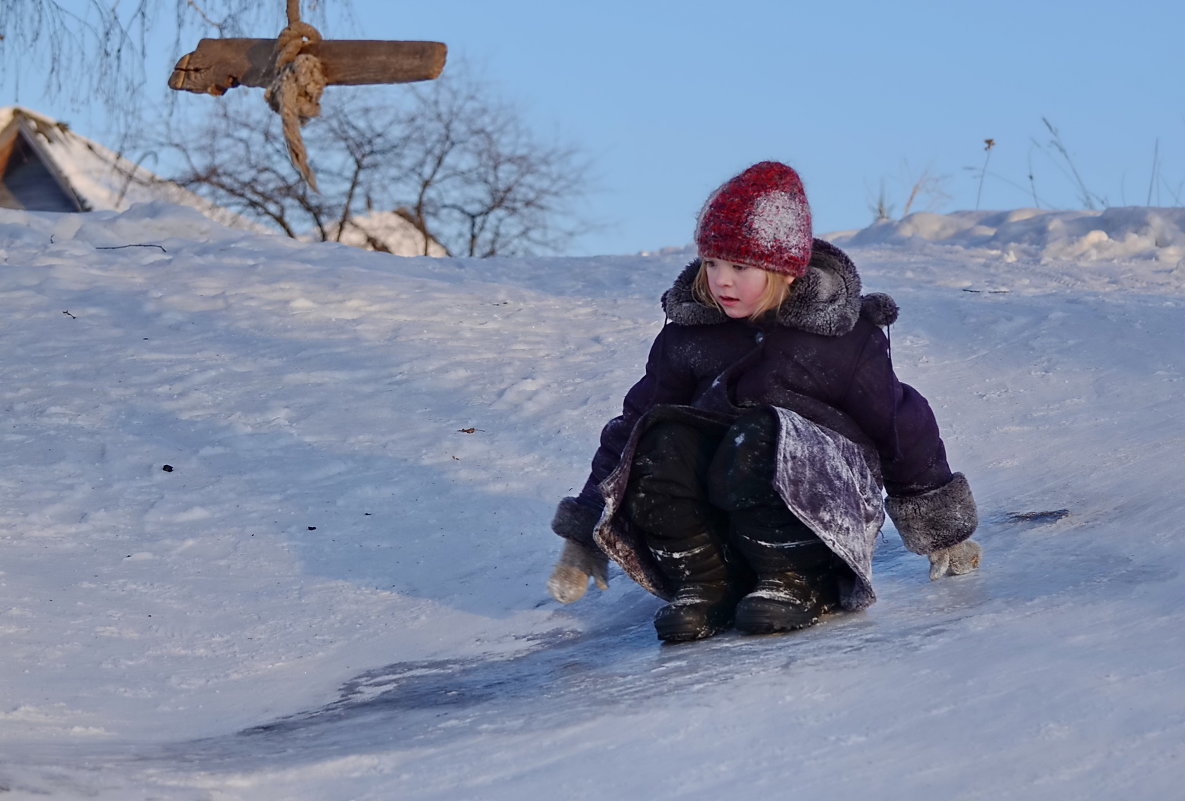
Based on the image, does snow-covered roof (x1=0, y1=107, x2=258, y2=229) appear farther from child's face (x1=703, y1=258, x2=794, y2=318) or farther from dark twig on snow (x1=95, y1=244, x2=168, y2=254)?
child's face (x1=703, y1=258, x2=794, y2=318)

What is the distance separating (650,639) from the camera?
2746 millimetres

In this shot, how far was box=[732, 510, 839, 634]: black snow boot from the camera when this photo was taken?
2553mm

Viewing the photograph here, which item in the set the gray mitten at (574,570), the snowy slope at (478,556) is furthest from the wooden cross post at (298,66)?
the gray mitten at (574,570)

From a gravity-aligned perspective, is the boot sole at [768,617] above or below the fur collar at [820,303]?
below

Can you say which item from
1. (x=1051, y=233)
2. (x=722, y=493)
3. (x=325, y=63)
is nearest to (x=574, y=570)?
(x=722, y=493)

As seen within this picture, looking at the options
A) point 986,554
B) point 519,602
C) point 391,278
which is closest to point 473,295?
point 391,278

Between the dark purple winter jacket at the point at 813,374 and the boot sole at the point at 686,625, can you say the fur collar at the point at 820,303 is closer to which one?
the dark purple winter jacket at the point at 813,374

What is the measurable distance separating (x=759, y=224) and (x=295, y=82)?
4748 mm

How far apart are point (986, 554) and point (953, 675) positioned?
1086 millimetres

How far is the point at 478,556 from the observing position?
3.65 m

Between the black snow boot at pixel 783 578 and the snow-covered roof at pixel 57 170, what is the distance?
1578 cm

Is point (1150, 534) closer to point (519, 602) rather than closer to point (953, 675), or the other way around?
point (953, 675)

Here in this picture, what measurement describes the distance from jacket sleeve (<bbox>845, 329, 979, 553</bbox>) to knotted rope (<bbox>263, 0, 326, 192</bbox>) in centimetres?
482

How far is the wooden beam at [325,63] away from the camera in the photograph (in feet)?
22.4
